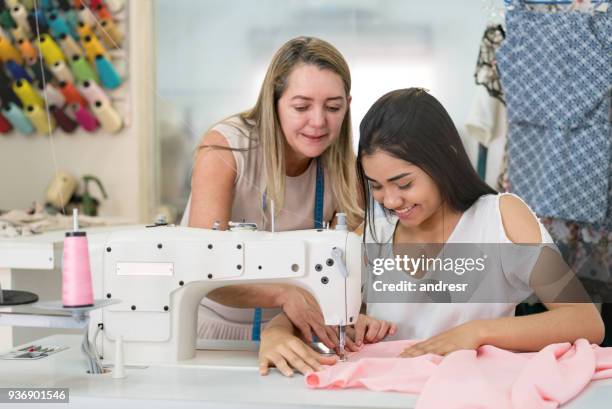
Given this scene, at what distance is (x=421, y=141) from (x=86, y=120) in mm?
1143

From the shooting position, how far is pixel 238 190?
1.46m

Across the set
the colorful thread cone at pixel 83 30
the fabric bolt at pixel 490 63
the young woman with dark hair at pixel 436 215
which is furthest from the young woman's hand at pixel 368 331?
the colorful thread cone at pixel 83 30

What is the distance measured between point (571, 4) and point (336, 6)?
690mm

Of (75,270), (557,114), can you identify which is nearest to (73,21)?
(75,270)

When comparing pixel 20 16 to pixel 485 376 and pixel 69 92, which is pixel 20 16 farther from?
pixel 485 376

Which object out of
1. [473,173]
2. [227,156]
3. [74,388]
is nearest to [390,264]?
[473,173]

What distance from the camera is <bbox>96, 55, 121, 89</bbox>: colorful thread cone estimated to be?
194 centimetres

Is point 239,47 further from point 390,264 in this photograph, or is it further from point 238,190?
point 390,264

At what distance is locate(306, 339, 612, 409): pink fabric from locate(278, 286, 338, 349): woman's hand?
206 millimetres

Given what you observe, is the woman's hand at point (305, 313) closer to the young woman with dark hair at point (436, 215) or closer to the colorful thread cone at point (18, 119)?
the young woman with dark hair at point (436, 215)

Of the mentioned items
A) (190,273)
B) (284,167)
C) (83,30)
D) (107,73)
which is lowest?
(190,273)

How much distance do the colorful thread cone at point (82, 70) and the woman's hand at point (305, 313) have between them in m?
1.03

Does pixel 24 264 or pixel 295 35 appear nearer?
pixel 295 35

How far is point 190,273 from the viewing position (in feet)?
3.79
